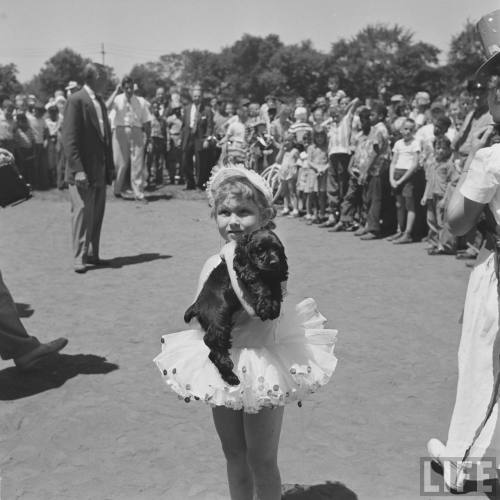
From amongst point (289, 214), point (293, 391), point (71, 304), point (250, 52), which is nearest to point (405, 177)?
point (289, 214)

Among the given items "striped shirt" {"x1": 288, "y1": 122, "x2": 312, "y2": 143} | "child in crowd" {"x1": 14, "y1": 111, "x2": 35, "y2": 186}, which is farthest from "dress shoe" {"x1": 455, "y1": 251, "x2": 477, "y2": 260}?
"child in crowd" {"x1": 14, "y1": 111, "x2": 35, "y2": 186}

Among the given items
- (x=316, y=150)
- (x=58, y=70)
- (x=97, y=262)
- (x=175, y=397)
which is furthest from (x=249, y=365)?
(x=58, y=70)

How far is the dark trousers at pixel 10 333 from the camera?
15.5 ft

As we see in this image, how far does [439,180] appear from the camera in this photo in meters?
9.38

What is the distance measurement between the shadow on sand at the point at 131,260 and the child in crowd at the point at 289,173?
351cm

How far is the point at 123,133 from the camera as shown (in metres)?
13.7

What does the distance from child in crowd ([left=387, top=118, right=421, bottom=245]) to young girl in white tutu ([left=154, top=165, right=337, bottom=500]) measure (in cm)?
732

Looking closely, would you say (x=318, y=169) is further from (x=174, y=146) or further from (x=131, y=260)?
(x=174, y=146)

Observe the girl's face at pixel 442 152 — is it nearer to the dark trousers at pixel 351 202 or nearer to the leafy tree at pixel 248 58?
the dark trousers at pixel 351 202

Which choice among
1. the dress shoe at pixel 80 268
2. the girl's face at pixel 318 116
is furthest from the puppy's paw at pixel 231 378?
the girl's face at pixel 318 116

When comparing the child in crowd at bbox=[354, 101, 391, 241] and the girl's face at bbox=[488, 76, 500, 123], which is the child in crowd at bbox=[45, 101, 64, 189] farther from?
the girl's face at bbox=[488, 76, 500, 123]

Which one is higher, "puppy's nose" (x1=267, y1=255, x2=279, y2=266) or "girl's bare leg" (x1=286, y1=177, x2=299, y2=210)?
"puppy's nose" (x1=267, y1=255, x2=279, y2=266)

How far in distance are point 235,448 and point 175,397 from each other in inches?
69.6

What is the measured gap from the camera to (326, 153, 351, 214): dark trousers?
11312mm
